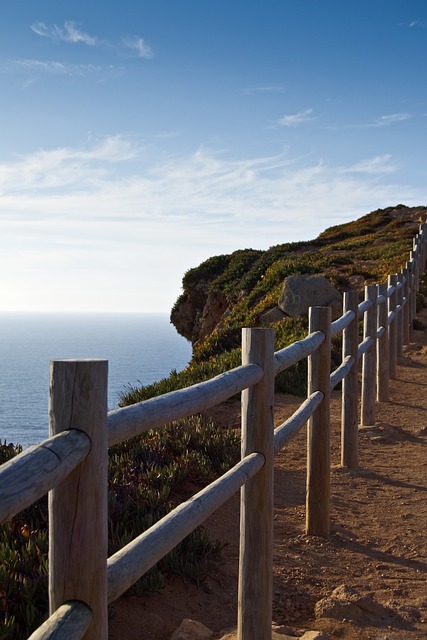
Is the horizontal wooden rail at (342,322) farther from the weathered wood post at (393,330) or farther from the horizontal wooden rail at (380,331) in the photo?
the weathered wood post at (393,330)

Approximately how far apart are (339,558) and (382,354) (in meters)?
5.70

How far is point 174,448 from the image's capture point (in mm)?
6613

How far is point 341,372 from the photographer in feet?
21.0

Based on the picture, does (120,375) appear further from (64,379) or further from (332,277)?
(64,379)

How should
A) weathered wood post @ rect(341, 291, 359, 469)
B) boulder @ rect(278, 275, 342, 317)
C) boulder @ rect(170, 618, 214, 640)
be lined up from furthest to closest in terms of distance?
boulder @ rect(278, 275, 342, 317)
weathered wood post @ rect(341, 291, 359, 469)
boulder @ rect(170, 618, 214, 640)

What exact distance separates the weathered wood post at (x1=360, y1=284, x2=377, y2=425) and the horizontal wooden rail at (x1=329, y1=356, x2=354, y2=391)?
1.60 m

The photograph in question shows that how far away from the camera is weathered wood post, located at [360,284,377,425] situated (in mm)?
8508

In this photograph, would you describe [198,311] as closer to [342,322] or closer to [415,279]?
[415,279]

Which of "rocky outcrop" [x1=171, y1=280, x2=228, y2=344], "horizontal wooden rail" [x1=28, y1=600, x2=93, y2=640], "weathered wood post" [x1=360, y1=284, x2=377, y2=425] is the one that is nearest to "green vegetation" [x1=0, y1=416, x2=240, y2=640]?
"horizontal wooden rail" [x1=28, y1=600, x2=93, y2=640]

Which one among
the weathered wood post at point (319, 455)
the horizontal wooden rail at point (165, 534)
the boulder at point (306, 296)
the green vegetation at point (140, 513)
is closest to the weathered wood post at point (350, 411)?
the green vegetation at point (140, 513)

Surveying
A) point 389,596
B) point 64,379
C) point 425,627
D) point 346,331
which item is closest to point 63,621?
point 64,379

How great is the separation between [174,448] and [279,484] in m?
1.06

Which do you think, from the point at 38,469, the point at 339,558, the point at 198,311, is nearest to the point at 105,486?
the point at 38,469

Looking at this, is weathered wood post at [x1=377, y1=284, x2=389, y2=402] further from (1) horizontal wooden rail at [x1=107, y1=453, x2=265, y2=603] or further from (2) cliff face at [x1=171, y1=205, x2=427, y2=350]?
(1) horizontal wooden rail at [x1=107, y1=453, x2=265, y2=603]
